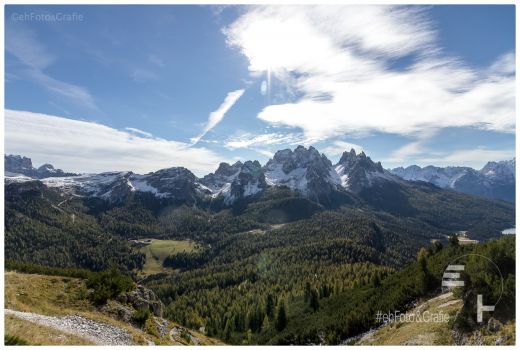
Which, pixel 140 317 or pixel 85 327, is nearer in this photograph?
pixel 85 327

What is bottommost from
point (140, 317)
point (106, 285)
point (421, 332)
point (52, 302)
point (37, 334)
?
point (140, 317)

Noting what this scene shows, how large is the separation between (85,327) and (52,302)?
9.50 meters

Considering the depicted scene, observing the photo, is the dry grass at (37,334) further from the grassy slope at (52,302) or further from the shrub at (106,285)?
the shrub at (106,285)

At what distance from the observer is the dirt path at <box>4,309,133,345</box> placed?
30344mm

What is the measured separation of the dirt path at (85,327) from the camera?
30.3 meters

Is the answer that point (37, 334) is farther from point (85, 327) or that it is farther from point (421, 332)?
point (421, 332)

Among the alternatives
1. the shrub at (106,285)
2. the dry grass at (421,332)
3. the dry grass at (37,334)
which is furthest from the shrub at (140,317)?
the dry grass at (421,332)

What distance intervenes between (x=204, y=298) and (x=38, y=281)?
6264 inches

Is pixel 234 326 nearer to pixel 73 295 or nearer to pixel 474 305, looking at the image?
pixel 73 295

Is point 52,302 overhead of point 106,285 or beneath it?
beneath

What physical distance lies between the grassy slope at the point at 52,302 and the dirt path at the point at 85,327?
1084mm

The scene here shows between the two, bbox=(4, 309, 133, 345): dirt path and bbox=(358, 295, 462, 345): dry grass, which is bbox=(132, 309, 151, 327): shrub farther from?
bbox=(358, 295, 462, 345): dry grass

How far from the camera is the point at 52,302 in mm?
39594

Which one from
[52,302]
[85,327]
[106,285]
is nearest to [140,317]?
[106,285]
